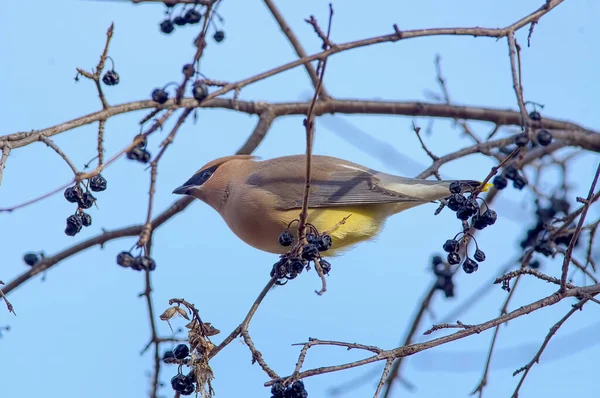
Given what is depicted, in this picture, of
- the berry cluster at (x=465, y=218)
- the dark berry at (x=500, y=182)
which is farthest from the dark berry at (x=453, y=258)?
the dark berry at (x=500, y=182)

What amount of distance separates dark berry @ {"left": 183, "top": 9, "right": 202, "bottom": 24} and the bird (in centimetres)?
130

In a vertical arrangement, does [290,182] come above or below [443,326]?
above

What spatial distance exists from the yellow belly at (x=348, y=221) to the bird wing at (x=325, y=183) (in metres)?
0.05

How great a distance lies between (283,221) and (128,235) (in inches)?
36.9

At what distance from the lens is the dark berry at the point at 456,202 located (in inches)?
129

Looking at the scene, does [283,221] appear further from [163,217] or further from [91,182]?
[91,182]

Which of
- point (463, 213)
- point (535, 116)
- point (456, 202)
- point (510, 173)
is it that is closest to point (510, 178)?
point (510, 173)

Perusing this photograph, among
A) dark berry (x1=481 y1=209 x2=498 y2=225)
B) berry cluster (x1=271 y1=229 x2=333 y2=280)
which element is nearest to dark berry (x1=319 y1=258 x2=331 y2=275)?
berry cluster (x1=271 y1=229 x2=333 y2=280)

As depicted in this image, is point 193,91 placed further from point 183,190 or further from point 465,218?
point 183,190

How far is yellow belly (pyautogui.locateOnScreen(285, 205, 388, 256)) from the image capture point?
4.59 meters

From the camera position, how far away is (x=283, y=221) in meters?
4.57

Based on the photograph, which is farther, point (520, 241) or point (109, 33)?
point (520, 241)

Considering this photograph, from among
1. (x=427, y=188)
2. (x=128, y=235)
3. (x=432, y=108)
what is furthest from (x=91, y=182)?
(x=432, y=108)

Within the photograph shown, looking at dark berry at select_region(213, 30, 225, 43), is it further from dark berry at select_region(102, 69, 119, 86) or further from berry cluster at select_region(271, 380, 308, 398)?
berry cluster at select_region(271, 380, 308, 398)
